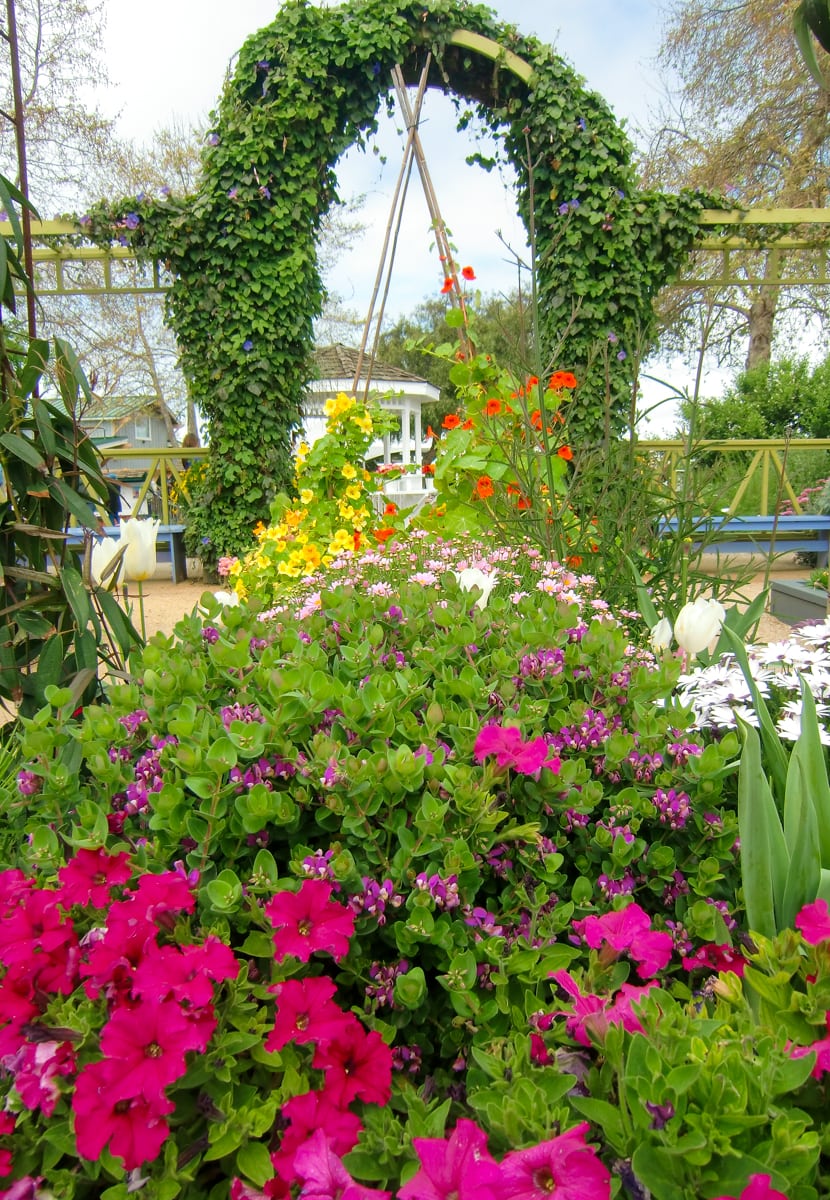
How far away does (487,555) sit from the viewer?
7.22ft

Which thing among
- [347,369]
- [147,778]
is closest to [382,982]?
[147,778]

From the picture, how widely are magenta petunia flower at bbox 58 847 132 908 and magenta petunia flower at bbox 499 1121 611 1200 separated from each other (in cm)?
46

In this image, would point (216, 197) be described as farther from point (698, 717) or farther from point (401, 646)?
point (698, 717)

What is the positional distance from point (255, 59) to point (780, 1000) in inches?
239

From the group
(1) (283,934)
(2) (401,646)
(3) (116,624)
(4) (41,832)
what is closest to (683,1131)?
(1) (283,934)

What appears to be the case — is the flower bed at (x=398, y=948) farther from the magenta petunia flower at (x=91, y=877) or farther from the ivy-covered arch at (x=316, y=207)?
the ivy-covered arch at (x=316, y=207)

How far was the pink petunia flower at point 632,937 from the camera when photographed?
0.76m

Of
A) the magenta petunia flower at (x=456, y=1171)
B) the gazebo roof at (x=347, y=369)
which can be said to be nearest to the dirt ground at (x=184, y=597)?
the magenta petunia flower at (x=456, y=1171)

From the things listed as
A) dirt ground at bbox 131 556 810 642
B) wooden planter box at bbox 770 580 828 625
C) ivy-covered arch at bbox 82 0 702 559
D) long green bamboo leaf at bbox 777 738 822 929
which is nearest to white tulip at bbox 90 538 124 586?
long green bamboo leaf at bbox 777 738 822 929

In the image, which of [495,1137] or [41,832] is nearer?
[495,1137]

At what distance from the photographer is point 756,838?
0.87 m

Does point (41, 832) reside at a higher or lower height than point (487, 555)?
lower

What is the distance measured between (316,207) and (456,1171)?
5951mm

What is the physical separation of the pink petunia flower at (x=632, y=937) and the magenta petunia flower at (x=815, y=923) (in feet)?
0.41
